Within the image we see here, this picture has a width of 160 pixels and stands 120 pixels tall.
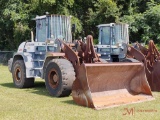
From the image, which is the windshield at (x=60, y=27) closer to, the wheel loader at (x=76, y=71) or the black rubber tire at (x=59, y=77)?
the wheel loader at (x=76, y=71)

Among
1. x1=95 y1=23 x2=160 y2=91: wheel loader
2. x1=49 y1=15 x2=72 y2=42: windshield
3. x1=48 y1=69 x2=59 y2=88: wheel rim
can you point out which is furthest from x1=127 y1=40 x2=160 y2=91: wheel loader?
x1=48 y1=69 x2=59 y2=88: wheel rim

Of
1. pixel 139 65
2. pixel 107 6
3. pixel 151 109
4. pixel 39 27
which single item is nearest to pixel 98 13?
pixel 107 6

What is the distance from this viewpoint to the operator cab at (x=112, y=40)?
1368 centimetres

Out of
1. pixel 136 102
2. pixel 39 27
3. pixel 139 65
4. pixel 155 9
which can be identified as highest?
pixel 155 9

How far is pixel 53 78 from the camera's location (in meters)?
9.02

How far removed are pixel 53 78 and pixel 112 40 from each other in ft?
18.1

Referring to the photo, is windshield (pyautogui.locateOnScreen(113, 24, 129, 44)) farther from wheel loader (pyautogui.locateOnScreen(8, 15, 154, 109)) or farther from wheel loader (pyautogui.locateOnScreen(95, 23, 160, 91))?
wheel loader (pyautogui.locateOnScreen(8, 15, 154, 109))

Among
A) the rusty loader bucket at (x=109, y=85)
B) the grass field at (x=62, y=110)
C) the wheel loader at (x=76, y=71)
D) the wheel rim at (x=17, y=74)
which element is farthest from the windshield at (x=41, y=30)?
the rusty loader bucket at (x=109, y=85)

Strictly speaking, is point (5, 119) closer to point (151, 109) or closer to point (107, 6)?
point (151, 109)

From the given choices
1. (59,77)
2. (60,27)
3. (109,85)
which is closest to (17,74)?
(60,27)

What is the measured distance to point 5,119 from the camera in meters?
6.16

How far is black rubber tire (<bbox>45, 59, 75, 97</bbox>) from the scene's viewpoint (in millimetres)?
8430

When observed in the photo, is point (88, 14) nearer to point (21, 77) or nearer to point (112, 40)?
point (112, 40)

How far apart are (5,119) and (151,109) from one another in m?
3.17
